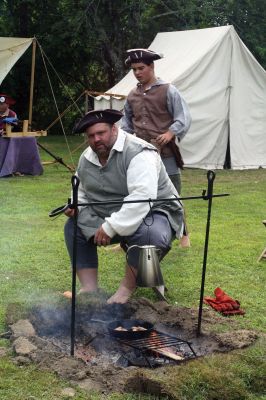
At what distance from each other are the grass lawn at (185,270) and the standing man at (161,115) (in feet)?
2.79

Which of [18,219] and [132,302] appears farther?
[18,219]

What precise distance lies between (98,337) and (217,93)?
32.1ft

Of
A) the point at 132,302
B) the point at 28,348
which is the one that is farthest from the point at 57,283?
the point at 28,348

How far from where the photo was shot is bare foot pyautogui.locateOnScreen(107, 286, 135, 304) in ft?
13.3

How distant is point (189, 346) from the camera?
11.4 ft

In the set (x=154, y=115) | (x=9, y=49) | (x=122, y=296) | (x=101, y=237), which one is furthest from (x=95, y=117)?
(x=9, y=49)

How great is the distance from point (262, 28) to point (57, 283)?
48.0ft

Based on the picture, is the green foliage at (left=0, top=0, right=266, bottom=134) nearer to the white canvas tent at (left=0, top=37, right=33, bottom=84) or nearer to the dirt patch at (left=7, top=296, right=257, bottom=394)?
the white canvas tent at (left=0, top=37, right=33, bottom=84)

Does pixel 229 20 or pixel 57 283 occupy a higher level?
pixel 229 20

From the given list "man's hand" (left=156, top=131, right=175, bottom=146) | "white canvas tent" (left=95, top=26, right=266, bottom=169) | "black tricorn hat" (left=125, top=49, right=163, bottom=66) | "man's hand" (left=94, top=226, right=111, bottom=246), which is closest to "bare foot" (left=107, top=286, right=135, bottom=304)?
"man's hand" (left=94, top=226, right=111, bottom=246)

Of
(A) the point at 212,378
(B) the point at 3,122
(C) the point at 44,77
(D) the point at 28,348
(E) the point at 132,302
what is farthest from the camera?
(C) the point at 44,77

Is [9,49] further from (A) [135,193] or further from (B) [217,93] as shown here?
(A) [135,193]

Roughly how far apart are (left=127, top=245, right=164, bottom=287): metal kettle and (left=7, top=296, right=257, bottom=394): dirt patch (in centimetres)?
33

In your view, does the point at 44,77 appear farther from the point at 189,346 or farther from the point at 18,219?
the point at 189,346
